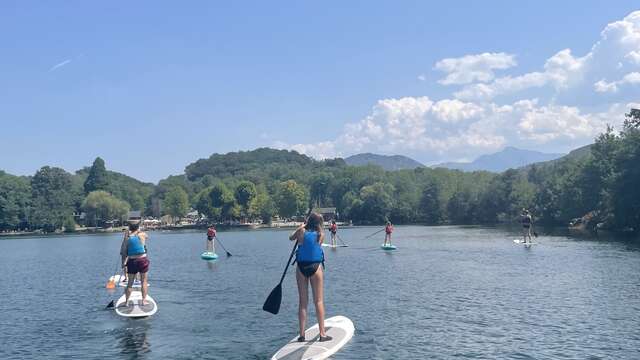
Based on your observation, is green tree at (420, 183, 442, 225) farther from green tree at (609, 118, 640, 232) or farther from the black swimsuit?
the black swimsuit

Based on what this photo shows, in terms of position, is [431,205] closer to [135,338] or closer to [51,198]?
[51,198]

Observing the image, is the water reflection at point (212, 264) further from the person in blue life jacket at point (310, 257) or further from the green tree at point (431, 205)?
the green tree at point (431, 205)

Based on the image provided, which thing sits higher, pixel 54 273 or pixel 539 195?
pixel 539 195

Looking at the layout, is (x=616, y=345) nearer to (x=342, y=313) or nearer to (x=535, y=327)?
(x=535, y=327)

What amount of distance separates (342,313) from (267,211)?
14572 centimetres

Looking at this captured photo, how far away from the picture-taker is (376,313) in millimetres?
19188

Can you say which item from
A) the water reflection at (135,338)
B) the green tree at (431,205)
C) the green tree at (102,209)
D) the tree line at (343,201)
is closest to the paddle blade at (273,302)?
the water reflection at (135,338)

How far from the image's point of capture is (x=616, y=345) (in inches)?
571

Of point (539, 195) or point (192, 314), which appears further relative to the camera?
point (539, 195)

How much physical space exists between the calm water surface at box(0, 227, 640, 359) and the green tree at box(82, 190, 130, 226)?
432 ft

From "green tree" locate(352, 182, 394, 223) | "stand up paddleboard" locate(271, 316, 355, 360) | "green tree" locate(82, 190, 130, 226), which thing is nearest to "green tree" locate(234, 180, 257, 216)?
"green tree" locate(82, 190, 130, 226)

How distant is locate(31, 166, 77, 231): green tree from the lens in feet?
505

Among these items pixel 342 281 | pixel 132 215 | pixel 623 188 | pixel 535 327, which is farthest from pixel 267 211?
pixel 535 327

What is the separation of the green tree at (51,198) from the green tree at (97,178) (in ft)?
34.7
